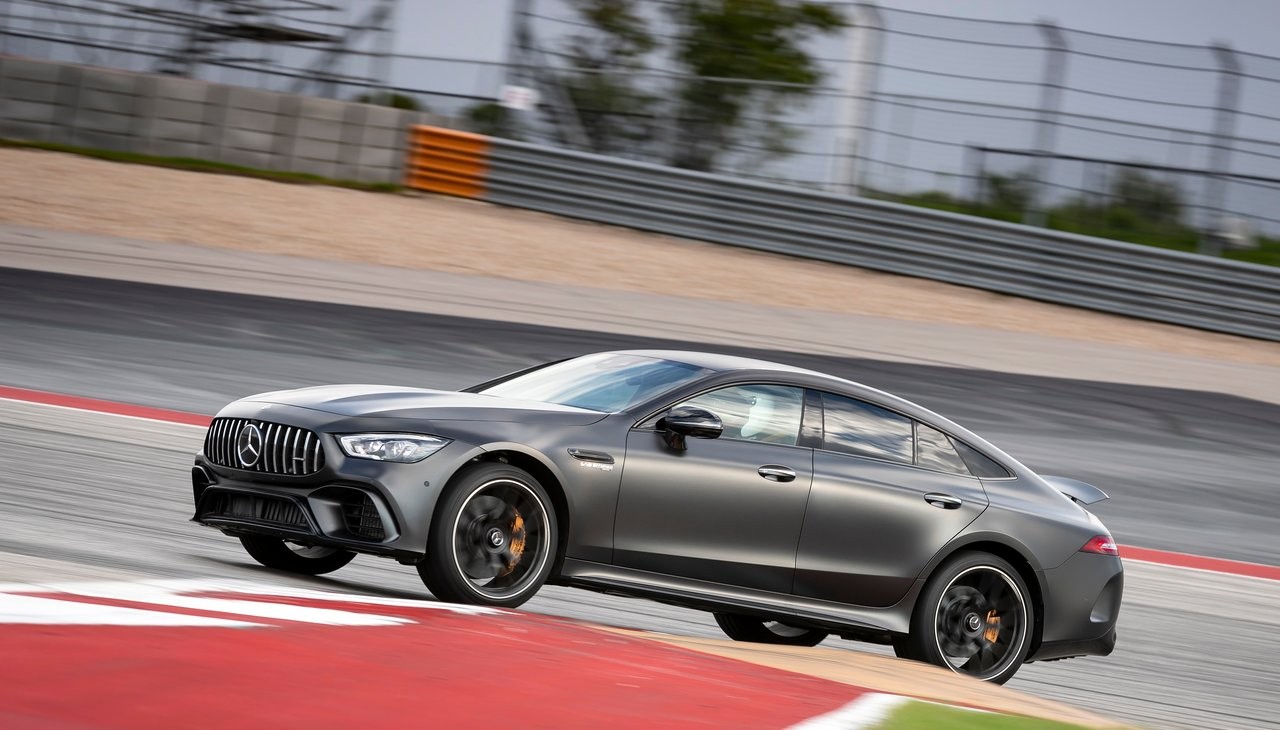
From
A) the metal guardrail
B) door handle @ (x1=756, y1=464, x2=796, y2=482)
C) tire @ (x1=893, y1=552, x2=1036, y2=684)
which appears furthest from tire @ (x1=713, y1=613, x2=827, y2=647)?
the metal guardrail

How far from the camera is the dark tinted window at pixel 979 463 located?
8180mm

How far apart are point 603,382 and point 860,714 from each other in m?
2.78

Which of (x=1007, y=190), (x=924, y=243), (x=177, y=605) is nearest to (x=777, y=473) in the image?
(x=177, y=605)

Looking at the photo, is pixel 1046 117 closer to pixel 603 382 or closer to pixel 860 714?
pixel 603 382

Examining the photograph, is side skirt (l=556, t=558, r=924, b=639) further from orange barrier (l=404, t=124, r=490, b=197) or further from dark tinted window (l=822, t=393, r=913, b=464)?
orange barrier (l=404, t=124, r=490, b=197)

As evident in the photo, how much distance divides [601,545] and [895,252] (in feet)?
55.4

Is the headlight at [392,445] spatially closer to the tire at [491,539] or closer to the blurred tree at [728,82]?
the tire at [491,539]

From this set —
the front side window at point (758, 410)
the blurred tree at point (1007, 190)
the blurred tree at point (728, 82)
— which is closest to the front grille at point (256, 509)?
the front side window at point (758, 410)

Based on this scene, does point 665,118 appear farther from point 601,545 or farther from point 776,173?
point 601,545

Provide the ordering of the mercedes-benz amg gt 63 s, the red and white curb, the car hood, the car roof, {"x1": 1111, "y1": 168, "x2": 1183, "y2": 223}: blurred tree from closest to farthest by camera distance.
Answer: the red and white curb
the mercedes-benz amg gt 63 s
the car hood
the car roof
{"x1": 1111, "y1": 168, "x2": 1183, "y2": 223}: blurred tree

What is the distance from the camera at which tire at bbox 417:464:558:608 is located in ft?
22.1

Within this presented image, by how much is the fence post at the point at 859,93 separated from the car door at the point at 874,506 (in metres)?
15.3

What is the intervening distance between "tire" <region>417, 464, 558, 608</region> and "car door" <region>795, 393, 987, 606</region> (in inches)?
53.1

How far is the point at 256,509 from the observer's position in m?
7.02
